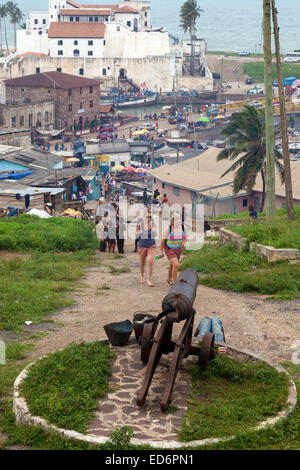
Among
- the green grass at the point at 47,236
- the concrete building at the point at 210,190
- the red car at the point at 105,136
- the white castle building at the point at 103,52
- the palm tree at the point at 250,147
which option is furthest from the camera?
the white castle building at the point at 103,52

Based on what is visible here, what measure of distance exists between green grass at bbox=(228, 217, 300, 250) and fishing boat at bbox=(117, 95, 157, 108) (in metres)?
70.5

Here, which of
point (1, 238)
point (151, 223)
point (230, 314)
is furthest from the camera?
point (1, 238)

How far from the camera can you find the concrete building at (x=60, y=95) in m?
68.2

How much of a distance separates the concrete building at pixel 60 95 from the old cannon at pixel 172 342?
6010cm

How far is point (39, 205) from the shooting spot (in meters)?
30.5

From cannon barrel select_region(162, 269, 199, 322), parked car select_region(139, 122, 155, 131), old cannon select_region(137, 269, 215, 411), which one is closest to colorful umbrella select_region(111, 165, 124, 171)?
parked car select_region(139, 122, 155, 131)

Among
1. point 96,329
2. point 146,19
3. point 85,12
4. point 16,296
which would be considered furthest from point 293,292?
point 146,19

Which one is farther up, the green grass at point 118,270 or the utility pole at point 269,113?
the utility pole at point 269,113

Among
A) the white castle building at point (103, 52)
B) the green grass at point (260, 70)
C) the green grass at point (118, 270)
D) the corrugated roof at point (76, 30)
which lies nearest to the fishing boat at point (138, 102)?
the white castle building at point (103, 52)

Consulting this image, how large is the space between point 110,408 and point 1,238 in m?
9.61

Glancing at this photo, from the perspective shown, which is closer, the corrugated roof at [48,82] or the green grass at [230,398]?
the green grass at [230,398]

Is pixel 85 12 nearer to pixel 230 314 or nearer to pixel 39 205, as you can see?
pixel 39 205

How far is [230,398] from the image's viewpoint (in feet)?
23.4

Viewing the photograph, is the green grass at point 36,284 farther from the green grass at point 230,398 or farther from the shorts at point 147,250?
the green grass at point 230,398
